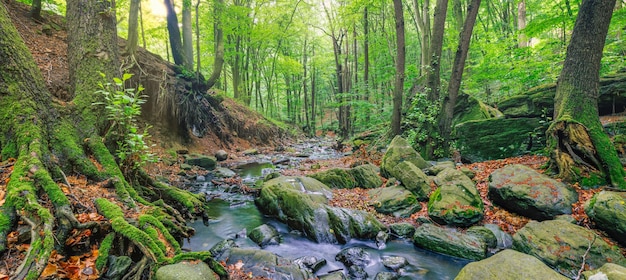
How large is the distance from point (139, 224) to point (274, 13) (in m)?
20.5

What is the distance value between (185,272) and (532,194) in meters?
6.05

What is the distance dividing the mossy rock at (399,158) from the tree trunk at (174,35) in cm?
1068

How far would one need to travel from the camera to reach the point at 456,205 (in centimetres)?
561

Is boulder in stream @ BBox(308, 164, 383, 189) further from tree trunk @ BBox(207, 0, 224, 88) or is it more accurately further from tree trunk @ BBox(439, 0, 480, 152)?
tree trunk @ BBox(207, 0, 224, 88)

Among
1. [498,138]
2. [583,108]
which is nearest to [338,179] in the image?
[498,138]

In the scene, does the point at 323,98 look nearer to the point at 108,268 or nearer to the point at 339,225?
the point at 339,225

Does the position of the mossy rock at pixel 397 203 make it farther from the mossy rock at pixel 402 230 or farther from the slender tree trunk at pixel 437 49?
the slender tree trunk at pixel 437 49

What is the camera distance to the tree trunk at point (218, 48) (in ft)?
41.9

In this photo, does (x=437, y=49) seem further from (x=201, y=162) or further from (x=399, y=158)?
(x=201, y=162)

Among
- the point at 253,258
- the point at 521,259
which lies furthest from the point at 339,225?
the point at 521,259

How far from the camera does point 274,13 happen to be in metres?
20.9

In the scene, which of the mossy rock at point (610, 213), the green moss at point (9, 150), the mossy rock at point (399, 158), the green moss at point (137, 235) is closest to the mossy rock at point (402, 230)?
the mossy rock at point (399, 158)

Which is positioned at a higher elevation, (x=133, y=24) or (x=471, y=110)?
(x=133, y=24)

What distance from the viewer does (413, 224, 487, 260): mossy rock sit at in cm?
474
